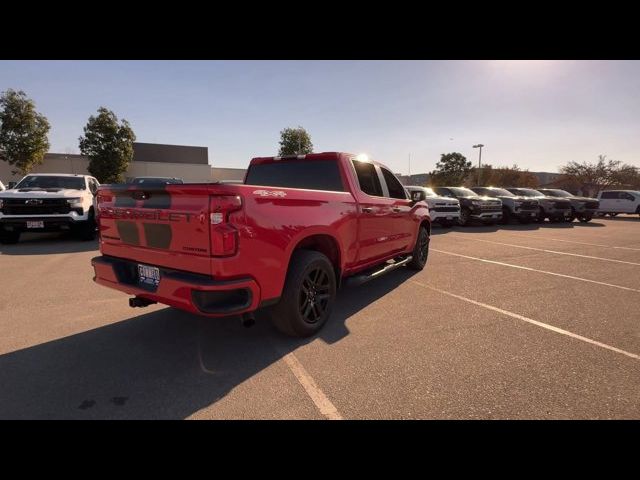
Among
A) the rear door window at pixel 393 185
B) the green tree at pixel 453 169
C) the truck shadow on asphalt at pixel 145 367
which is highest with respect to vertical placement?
the green tree at pixel 453 169

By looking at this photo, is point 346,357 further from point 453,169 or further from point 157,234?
point 453,169

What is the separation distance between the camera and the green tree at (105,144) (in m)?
36.8

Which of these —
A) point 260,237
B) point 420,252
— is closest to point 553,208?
point 420,252

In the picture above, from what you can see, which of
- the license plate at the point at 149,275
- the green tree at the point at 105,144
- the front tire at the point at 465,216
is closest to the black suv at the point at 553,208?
the front tire at the point at 465,216

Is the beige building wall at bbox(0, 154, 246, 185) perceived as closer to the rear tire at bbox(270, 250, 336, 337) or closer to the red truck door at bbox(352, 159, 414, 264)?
the red truck door at bbox(352, 159, 414, 264)

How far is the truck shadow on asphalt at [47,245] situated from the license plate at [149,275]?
20.3 ft

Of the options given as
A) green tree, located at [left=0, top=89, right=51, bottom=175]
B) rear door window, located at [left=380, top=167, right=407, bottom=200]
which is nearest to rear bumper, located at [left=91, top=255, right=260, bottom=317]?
rear door window, located at [left=380, top=167, right=407, bottom=200]

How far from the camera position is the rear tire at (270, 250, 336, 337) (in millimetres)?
3141

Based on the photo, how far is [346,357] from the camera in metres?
3.04

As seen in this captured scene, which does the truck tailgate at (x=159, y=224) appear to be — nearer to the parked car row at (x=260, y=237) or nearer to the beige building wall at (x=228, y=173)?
the parked car row at (x=260, y=237)

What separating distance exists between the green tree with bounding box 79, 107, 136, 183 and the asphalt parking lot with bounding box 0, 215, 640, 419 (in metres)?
38.7

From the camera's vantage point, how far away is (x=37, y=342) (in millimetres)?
3213

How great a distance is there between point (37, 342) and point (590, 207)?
22.9 metres
